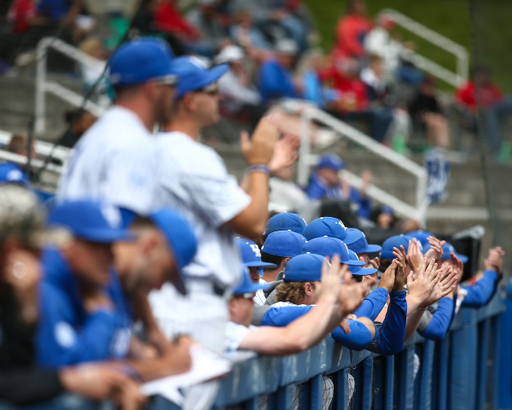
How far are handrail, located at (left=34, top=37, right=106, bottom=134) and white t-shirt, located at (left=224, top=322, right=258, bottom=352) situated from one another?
6.42m

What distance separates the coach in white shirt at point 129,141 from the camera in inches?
108

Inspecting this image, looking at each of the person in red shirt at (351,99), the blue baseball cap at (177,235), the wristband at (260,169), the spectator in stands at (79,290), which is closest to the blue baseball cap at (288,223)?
the wristband at (260,169)

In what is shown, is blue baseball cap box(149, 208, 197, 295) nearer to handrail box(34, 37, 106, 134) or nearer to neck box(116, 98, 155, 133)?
neck box(116, 98, 155, 133)

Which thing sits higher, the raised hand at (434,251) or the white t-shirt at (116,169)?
the white t-shirt at (116,169)

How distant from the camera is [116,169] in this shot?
276 cm

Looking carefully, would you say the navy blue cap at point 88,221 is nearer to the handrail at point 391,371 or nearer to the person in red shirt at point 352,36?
the handrail at point 391,371

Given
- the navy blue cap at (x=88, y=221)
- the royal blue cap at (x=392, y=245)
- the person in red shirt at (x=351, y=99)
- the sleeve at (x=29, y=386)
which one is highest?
the navy blue cap at (x=88, y=221)

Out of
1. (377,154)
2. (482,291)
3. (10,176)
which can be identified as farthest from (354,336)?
(377,154)

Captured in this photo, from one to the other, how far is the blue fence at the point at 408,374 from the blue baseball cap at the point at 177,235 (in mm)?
546

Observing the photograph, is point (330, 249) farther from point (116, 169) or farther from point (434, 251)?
point (116, 169)

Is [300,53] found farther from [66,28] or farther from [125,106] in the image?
[125,106]

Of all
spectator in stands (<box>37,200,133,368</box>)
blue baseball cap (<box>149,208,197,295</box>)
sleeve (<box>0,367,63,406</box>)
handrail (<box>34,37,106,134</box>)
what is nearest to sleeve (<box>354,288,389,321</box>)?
blue baseball cap (<box>149,208,197,295</box>)

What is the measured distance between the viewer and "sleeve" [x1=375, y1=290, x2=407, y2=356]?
158 inches

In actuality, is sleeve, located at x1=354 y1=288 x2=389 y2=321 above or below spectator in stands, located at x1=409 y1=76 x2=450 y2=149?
above
